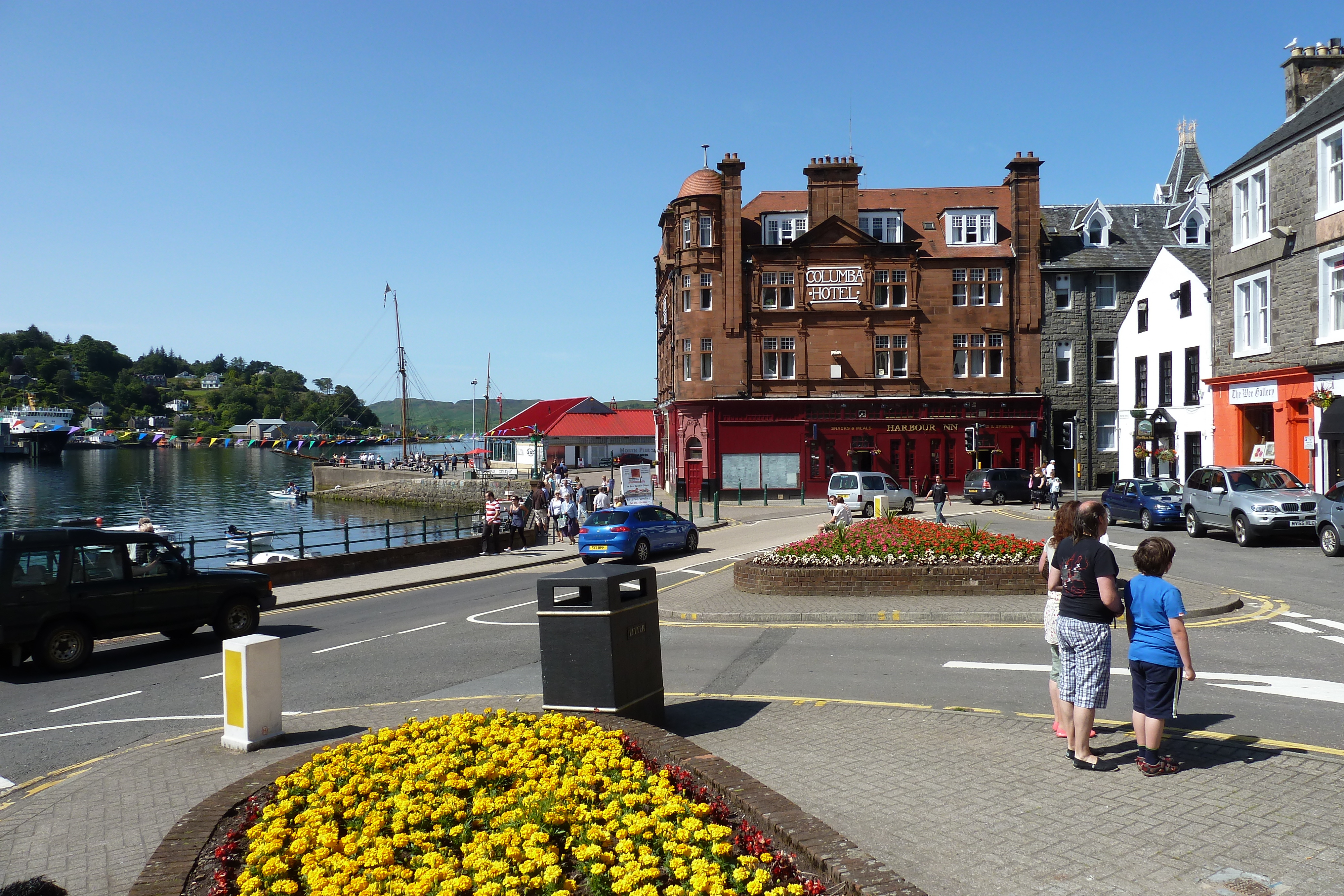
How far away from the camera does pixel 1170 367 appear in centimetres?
4059

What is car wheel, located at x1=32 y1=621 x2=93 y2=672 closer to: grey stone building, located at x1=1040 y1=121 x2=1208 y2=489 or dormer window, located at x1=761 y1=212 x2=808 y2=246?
dormer window, located at x1=761 y1=212 x2=808 y2=246

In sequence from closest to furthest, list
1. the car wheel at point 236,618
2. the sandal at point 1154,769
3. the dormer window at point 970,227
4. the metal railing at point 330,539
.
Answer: the sandal at point 1154,769, the car wheel at point 236,618, the metal railing at point 330,539, the dormer window at point 970,227

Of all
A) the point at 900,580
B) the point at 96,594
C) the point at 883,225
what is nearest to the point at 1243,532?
the point at 900,580

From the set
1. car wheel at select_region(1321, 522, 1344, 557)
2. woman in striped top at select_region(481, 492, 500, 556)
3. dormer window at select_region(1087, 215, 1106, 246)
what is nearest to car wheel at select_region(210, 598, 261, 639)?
woman in striped top at select_region(481, 492, 500, 556)

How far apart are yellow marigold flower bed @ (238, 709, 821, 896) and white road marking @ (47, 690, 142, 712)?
621cm

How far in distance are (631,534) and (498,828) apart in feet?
63.9

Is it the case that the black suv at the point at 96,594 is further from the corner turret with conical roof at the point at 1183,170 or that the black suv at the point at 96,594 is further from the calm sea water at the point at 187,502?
the corner turret with conical roof at the point at 1183,170

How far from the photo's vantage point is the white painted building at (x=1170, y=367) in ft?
124

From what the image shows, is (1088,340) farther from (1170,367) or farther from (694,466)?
(694,466)

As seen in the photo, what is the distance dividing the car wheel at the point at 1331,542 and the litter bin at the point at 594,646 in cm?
1891

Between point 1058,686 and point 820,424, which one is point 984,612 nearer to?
point 1058,686

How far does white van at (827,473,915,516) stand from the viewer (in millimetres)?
36969

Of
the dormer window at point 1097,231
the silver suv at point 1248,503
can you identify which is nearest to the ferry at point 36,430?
the dormer window at point 1097,231

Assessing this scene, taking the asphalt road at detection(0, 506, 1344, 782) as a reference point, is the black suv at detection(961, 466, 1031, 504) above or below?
above
